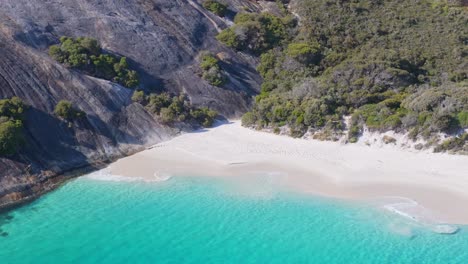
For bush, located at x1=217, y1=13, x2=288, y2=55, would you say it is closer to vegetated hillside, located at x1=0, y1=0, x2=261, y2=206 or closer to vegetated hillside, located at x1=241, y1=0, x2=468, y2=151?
vegetated hillside, located at x1=241, y1=0, x2=468, y2=151

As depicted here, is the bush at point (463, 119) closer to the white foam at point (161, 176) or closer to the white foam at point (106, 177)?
the white foam at point (161, 176)

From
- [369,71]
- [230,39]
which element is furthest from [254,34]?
[369,71]

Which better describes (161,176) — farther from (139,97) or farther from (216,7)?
(216,7)

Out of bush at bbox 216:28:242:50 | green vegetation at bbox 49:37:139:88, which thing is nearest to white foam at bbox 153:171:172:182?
green vegetation at bbox 49:37:139:88

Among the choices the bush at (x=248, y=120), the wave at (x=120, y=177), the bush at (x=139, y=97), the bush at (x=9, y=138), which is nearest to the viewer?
the bush at (x=9, y=138)

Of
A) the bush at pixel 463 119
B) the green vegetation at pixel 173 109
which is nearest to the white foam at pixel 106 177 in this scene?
the green vegetation at pixel 173 109
